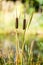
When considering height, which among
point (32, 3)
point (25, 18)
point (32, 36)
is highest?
point (32, 3)

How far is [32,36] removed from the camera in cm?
180

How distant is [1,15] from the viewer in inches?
72.4

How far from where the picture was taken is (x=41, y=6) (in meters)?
1.79

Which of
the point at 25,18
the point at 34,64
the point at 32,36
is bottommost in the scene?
the point at 34,64

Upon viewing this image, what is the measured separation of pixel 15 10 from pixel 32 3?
6.3 inches

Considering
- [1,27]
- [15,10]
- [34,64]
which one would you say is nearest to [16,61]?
[34,64]

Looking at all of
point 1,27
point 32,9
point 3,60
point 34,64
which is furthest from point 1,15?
point 34,64

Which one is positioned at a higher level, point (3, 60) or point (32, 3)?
point (32, 3)

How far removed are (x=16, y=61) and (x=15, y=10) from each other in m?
0.44

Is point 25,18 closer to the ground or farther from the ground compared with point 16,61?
farther from the ground

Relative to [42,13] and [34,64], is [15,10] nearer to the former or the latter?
[42,13]

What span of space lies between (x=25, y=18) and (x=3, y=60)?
41cm

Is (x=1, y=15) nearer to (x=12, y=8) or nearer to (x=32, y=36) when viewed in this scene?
(x=12, y=8)

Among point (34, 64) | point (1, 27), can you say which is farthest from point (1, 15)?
point (34, 64)
